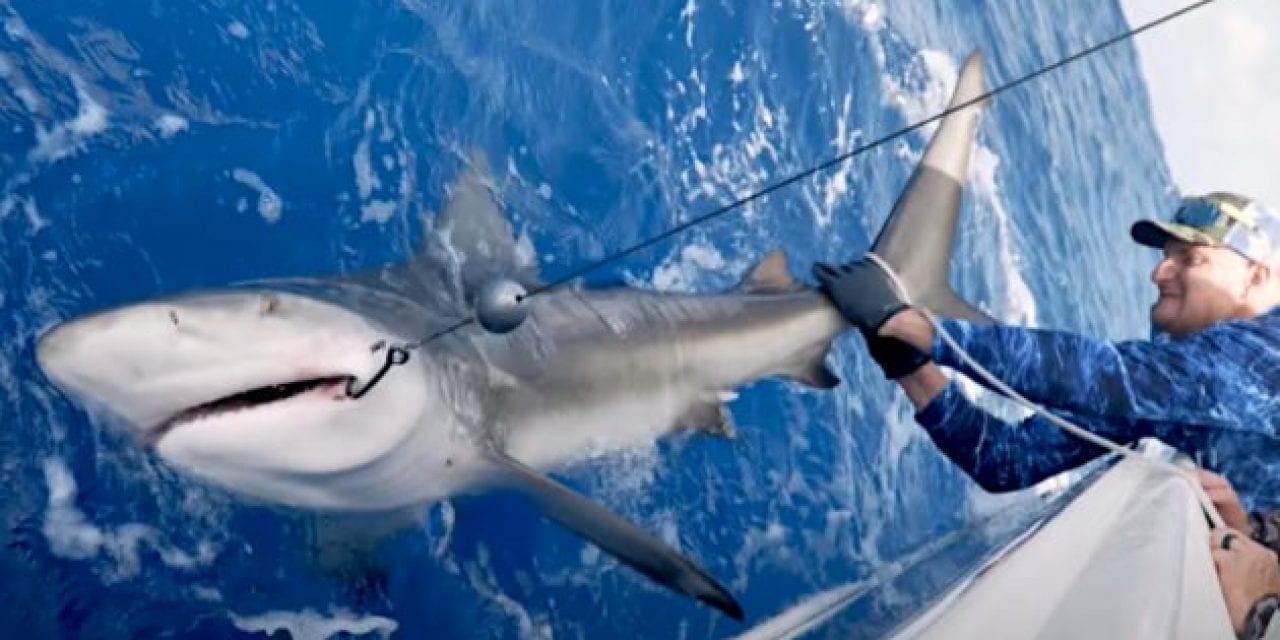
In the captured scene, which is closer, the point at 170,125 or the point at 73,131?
the point at 73,131

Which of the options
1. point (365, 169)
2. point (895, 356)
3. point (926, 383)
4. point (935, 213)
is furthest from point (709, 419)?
point (365, 169)

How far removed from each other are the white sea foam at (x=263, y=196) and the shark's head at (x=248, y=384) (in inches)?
55.3

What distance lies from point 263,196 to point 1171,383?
8.69 ft

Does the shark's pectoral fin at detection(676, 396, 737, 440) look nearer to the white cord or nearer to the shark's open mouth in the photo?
the white cord

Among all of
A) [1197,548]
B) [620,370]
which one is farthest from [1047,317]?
[1197,548]

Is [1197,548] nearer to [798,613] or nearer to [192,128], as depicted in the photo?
[798,613]

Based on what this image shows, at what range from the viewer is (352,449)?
233cm

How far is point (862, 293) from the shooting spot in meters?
3.50

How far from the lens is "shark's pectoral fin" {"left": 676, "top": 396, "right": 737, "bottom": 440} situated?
143 inches

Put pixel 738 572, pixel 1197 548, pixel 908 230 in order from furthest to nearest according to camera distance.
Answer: pixel 738 572, pixel 908 230, pixel 1197 548

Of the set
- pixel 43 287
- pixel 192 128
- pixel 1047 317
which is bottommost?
pixel 1047 317

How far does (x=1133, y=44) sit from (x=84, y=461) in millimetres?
20755

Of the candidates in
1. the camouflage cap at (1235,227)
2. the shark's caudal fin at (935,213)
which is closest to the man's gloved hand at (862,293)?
the shark's caudal fin at (935,213)

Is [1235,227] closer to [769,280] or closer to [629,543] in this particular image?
[769,280]
